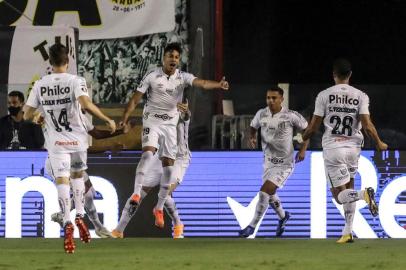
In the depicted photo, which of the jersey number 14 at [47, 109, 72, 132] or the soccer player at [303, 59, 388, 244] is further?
the soccer player at [303, 59, 388, 244]

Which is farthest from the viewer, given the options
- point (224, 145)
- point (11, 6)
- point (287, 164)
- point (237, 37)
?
point (237, 37)

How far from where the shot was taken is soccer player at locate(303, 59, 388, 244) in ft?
54.4

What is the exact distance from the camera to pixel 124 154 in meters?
19.3

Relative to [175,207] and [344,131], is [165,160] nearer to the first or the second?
[175,207]

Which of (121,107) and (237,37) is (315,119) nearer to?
(121,107)

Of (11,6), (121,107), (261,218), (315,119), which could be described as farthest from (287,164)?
(11,6)

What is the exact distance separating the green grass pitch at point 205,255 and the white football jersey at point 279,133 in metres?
1.43

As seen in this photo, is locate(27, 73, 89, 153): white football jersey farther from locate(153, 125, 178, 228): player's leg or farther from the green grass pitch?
locate(153, 125, 178, 228): player's leg

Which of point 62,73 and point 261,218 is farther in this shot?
point 261,218

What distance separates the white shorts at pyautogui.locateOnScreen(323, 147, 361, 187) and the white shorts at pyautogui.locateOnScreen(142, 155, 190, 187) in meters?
2.54

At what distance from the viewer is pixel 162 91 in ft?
59.1

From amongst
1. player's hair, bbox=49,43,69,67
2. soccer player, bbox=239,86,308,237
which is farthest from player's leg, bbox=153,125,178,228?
player's hair, bbox=49,43,69,67

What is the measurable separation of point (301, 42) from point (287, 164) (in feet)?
20.5

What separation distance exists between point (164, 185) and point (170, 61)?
1518 mm
